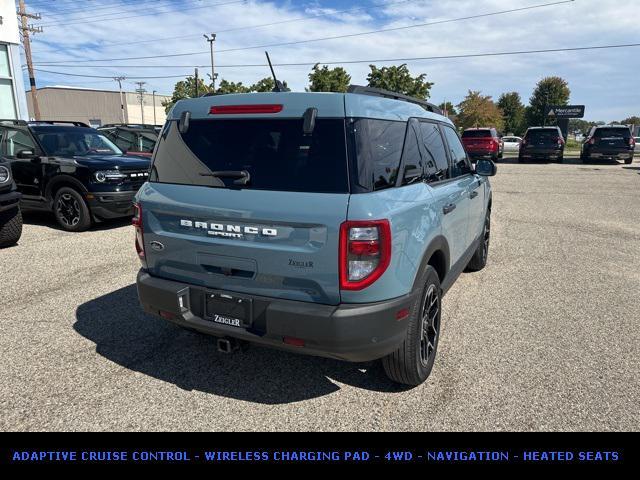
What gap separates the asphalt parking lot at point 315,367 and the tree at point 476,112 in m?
63.8

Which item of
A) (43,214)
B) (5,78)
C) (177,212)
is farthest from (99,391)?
(5,78)

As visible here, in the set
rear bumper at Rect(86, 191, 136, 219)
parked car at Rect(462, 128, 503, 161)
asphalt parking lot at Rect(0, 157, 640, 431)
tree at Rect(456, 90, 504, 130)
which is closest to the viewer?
asphalt parking lot at Rect(0, 157, 640, 431)

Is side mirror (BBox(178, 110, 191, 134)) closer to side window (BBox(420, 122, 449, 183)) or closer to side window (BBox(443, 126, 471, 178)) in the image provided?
side window (BBox(420, 122, 449, 183))

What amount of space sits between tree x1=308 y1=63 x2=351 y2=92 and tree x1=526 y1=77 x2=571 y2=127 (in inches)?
1701

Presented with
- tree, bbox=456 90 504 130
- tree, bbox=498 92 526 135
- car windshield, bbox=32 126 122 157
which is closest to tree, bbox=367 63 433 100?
tree, bbox=456 90 504 130

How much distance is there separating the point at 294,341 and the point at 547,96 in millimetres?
80102

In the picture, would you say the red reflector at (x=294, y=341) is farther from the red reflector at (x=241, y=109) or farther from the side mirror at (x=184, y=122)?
the side mirror at (x=184, y=122)

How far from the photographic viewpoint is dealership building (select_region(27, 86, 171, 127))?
9111 centimetres

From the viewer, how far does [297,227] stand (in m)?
2.36

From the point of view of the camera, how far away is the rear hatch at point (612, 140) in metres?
21.2

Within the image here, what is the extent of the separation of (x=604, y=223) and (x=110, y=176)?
29.5 feet

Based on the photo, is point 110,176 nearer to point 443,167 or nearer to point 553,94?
point 443,167

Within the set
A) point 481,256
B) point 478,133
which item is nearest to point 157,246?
point 481,256
